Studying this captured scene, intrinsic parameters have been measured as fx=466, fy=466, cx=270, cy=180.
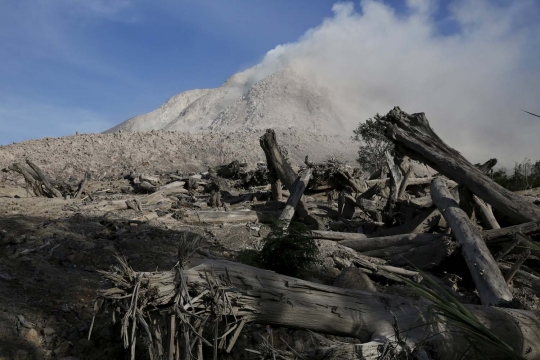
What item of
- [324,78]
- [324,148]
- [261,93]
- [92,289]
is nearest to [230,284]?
[92,289]

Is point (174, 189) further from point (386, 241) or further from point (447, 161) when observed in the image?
point (447, 161)

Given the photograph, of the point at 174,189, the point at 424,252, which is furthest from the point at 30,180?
the point at 424,252

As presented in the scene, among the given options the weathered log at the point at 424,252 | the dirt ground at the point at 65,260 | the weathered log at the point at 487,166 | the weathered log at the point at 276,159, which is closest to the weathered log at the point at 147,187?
the dirt ground at the point at 65,260

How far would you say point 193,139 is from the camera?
2583cm

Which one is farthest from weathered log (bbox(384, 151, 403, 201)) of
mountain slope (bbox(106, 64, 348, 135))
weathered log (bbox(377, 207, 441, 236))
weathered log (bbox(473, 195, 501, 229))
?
mountain slope (bbox(106, 64, 348, 135))

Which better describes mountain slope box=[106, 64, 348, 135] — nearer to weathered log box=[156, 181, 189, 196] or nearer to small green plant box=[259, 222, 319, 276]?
weathered log box=[156, 181, 189, 196]

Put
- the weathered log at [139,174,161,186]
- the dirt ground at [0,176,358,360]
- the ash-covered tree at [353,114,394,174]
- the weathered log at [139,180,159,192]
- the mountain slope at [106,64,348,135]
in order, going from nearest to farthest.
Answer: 1. the dirt ground at [0,176,358,360]
2. the weathered log at [139,180,159,192]
3. the weathered log at [139,174,161,186]
4. the ash-covered tree at [353,114,394,174]
5. the mountain slope at [106,64,348,135]

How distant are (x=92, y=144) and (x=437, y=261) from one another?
2125 centimetres

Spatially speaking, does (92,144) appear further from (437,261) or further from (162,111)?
(162,111)

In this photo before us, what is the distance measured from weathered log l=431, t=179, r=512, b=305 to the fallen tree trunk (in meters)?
1.29

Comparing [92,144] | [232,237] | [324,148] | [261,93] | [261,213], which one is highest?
[261,93]

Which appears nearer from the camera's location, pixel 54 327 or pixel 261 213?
pixel 54 327

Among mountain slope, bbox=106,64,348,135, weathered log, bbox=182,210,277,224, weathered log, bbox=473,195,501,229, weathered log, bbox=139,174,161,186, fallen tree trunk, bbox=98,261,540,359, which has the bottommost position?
fallen tree trunk, bbox=98,261,540,359

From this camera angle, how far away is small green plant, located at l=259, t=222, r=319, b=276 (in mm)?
5141
